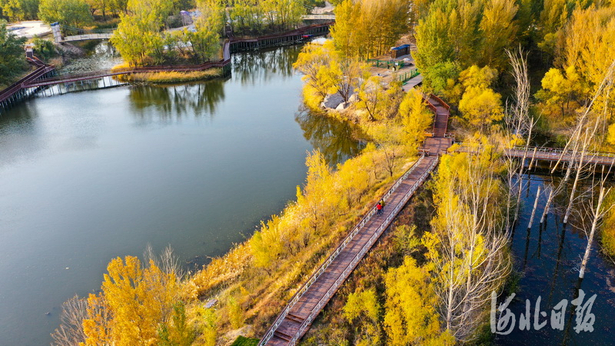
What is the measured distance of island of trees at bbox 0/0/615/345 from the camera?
2616 centimetres

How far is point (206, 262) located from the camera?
39.0 metres

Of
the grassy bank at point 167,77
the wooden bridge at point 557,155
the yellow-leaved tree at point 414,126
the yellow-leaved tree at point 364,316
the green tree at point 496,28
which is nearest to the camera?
the yellow-leaved tree at point 364,316

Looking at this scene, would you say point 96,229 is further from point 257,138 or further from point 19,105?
point 19,105

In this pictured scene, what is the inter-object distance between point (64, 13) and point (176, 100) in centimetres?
6255

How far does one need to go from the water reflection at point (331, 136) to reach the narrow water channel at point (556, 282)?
81.6ft

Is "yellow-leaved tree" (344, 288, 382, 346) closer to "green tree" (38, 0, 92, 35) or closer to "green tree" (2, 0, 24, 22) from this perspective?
"green tree" (38, 0, 92, 35)

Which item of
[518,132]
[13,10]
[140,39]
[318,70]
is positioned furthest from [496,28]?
[13,10]

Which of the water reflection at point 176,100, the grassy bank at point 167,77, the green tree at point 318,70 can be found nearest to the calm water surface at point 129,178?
the water reflection at point 176,100

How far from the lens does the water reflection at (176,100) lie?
76688 mm

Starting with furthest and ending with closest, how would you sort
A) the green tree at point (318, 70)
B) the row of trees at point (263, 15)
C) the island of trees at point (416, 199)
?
the row of trees at point (263, 15) < the green tree at point (318, 70) < the island of trees at point (416, 199)

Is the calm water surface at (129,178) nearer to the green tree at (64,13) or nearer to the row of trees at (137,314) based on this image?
the row of trees at (137,314)

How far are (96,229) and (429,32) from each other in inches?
2089

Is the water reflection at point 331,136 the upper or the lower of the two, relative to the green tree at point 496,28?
lower

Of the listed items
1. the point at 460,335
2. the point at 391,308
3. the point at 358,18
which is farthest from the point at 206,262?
the point at 358,18
